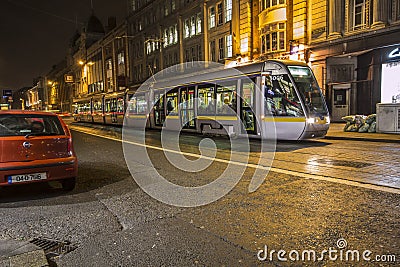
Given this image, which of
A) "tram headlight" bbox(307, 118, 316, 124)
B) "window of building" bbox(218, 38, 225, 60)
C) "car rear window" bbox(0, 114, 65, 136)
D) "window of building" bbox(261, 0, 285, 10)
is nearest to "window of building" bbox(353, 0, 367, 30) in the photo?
"window of building" bbox(261, 0, 285, 10)

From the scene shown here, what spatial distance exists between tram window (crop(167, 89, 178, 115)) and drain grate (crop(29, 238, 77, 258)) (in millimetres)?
14555

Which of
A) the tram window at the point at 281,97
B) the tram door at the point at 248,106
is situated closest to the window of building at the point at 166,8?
the tram door at the point at 248,106

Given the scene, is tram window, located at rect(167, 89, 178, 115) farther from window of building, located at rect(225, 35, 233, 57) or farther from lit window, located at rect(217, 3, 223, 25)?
lit window, located at rect(217, 3, 223, 25)

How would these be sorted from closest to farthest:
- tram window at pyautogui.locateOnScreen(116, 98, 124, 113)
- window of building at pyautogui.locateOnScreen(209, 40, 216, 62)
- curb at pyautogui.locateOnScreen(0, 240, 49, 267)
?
curb at pyautogui.locateOnScreen(0, 240, 49, 267) → tram window at pyautogui.locateOnScreen(116, 98, 124, 113) → window of building at pyautogui.locateOnScreen(209, 40, 216, 62)

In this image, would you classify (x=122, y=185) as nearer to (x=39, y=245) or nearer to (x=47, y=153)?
(x=47, y=153)

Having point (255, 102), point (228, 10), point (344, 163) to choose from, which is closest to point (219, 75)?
point (255, 102)

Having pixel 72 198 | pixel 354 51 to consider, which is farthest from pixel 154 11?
pixel 72 198

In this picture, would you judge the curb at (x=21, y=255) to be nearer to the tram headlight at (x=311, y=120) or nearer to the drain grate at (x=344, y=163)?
the drain grate at (x=344, y=163)

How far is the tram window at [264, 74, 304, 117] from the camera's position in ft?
38.5

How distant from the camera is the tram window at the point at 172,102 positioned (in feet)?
59.8

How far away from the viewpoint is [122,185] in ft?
21.8

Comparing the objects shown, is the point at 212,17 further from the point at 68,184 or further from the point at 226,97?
the point at 68,184

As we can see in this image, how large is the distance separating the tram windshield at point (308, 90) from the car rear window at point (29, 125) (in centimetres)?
864

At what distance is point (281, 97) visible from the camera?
474 inches
